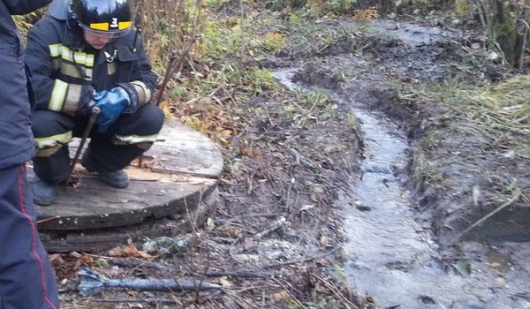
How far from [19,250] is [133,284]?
0.80 meters

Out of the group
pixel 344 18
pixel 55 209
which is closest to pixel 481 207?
pixel 55 209

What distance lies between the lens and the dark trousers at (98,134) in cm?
348

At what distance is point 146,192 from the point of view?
3.99 m

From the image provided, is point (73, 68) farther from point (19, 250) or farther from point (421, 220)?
point (421, 220)

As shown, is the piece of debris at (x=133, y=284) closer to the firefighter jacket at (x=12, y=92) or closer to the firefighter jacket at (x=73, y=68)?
the firefighter jacket at (x=73, y=68)

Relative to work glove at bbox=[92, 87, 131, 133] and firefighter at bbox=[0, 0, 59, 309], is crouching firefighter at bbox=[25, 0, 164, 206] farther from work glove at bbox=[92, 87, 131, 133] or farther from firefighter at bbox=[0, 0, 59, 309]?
firefighter at bbox=[0, 0, 59, 309]

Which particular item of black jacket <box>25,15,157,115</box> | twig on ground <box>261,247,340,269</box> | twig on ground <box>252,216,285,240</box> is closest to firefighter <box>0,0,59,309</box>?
black jacket <box>25,15,157,115</box>

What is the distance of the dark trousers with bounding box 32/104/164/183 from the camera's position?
3480 millimetres

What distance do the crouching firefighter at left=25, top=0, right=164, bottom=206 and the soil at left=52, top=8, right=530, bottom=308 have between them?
50cm

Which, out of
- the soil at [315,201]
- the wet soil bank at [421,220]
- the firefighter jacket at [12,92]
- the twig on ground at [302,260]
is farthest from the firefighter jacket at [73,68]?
the wet soil bank at [421,220]

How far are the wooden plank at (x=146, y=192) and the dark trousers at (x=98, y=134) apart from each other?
15cm

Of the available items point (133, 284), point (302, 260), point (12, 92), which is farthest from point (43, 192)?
point (302, 260)

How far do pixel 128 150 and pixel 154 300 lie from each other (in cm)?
84

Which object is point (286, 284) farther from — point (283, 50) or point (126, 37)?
point (283, 50)
